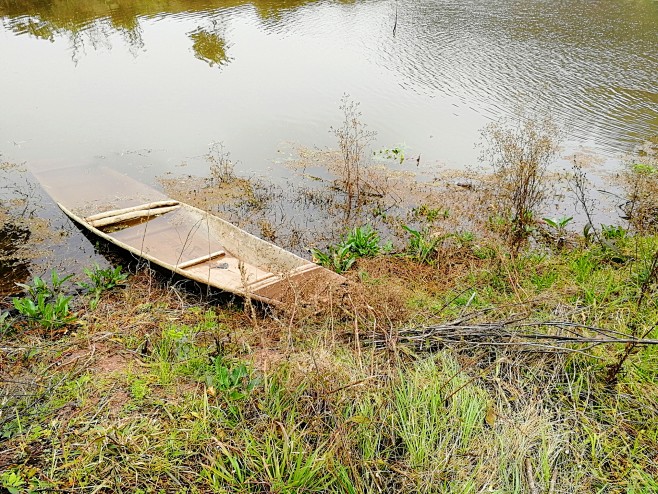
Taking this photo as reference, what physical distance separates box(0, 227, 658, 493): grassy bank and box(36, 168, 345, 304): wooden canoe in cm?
82

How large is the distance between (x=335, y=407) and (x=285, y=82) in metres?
10.8

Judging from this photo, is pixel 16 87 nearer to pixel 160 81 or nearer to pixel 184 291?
pixel 160 81

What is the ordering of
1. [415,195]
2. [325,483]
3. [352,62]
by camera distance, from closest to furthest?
1. [325,483]
2. [415,195]
3. [352,62]

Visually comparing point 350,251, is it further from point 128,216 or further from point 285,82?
point 285,82

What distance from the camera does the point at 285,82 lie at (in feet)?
39.5

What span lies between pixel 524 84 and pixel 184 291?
10291 millimetres

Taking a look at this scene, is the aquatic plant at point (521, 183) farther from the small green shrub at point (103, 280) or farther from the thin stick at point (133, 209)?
the thin stick at point (133, 209)

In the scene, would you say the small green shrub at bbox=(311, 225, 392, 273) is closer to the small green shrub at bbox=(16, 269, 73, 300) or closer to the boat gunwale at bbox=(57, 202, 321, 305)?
the boat gunwale at bbox=(57, 202, 321, 305)

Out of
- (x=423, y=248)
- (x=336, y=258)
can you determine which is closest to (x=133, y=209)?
(x=336, y=258)

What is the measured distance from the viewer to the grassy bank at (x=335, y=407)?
231 cm

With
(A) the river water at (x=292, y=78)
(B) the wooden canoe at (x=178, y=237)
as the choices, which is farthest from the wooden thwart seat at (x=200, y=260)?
(A) the river water at (x=292, y=78)

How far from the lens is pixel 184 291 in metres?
4.79

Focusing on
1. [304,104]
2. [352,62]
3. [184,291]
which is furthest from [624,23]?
[184,291]

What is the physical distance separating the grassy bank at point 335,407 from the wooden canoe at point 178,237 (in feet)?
2.70
